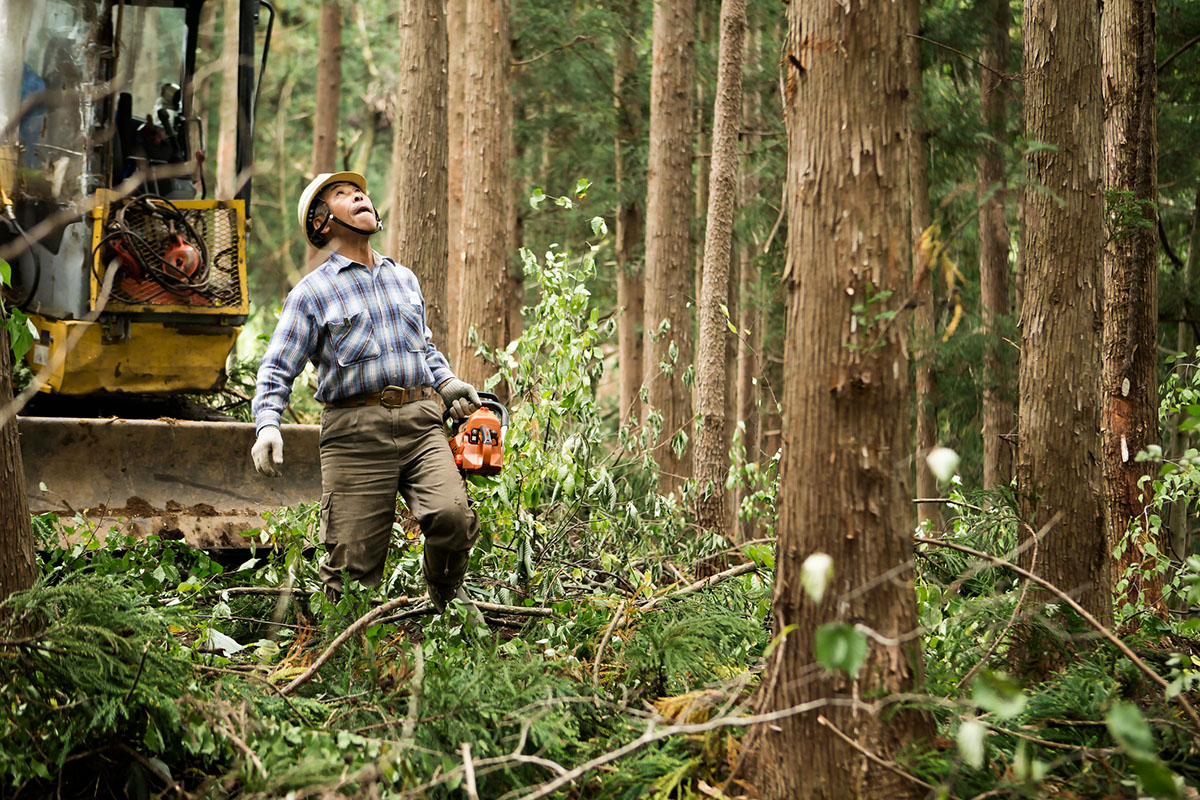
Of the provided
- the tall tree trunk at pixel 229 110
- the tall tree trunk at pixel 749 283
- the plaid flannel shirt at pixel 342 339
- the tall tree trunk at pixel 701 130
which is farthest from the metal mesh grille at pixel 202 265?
the tall tree trunk at pixel 749 283

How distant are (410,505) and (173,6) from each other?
511 centimetres

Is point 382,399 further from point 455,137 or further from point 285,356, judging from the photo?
point 455,137

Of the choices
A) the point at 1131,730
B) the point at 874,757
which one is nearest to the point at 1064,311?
the point at 874,757

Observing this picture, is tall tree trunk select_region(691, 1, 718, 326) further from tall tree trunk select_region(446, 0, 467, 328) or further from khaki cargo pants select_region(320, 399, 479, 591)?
khaki cargo pants select_region(320, 399, 479, 591)

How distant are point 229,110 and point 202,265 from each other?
59.4 ft

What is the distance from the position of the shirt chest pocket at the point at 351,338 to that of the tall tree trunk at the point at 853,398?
97.3 inches

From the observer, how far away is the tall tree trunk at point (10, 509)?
3.69m

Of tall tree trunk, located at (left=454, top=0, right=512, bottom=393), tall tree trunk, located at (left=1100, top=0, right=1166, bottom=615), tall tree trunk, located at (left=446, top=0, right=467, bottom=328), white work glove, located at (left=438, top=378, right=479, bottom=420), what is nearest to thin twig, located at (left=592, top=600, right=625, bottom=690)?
white work glove, located at (left=438, top=378, right=479, bottom=420)

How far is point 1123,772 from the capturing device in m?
3.19

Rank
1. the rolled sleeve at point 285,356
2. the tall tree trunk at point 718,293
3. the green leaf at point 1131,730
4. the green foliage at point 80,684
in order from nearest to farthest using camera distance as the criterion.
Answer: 1. the green leaf at point 1131,730
2. the green foliage at point 80,684
3. the rolled sleeve at point 285,356
4. the tall tree trunk at point 718,293

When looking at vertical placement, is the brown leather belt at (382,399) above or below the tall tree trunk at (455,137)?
below

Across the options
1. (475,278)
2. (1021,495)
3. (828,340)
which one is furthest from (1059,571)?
(475,278)

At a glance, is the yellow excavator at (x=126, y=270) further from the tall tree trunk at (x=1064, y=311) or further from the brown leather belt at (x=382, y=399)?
the tall tree trunk at (x=1064, y=311)

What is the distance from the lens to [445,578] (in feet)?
16.6
